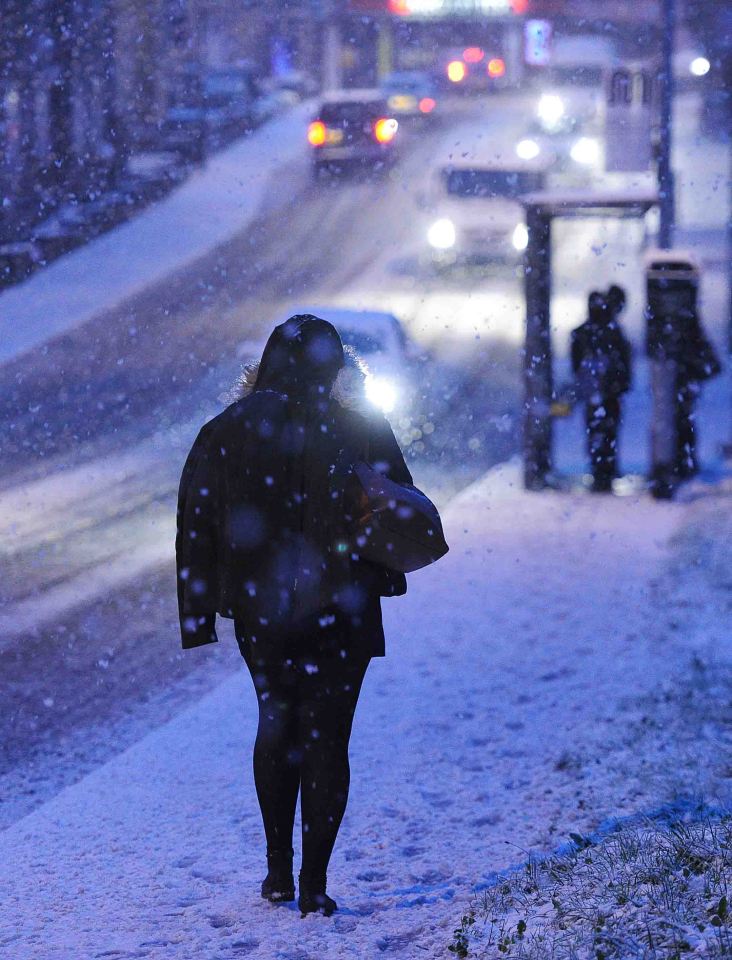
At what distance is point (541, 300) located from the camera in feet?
40.2

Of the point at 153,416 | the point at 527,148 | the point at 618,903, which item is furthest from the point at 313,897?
the point at 527,148

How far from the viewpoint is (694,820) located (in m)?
4.85

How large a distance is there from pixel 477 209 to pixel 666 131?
885 cm

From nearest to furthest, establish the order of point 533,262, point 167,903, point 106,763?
point 167,903, point 106,763, point 533,262

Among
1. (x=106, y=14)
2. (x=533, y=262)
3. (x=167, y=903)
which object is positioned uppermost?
(x=106, y=14)

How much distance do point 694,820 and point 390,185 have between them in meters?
31.2

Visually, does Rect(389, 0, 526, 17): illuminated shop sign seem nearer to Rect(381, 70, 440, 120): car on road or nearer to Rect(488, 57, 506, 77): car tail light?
Rect(488, 57, 506, 77): car tail light

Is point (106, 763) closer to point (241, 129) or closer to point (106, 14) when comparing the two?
point (106, 14)

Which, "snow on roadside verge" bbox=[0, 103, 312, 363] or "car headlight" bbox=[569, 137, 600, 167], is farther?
"car headlight" bbox=[569, 137, 600, 167]

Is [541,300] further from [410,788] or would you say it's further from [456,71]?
[456,71]

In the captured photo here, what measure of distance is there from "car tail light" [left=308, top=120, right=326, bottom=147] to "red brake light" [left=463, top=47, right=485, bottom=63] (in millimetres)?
22977

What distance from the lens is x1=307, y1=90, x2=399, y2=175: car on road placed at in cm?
3356

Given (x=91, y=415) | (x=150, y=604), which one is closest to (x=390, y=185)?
(x=91, y=415)

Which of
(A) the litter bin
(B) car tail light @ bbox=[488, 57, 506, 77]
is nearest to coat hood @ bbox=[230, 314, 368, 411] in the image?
(A) the litter bin
